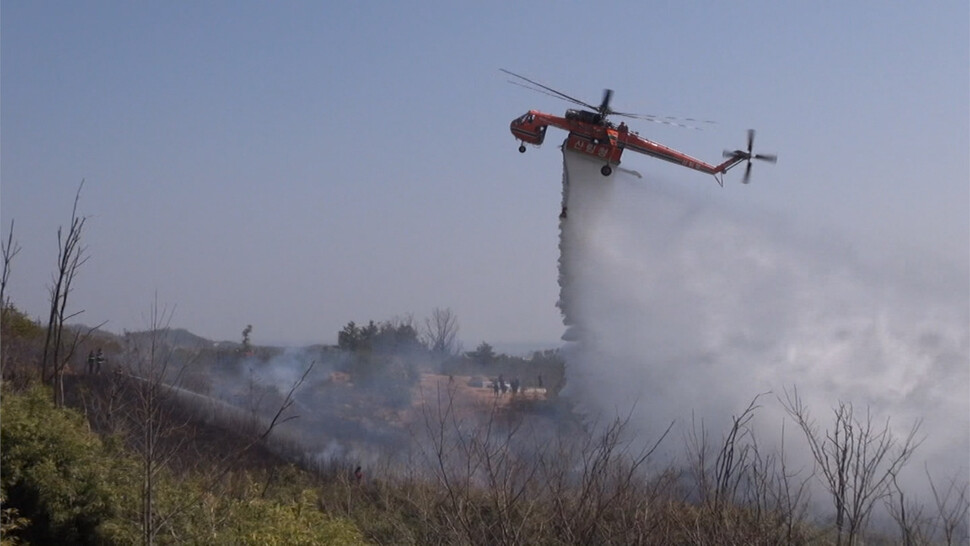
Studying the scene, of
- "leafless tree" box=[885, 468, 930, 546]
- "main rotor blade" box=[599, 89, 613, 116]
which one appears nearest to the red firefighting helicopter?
"main rotor blade" box=[599, 89, 613, 116]

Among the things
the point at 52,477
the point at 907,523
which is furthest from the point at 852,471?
the point at 52,477

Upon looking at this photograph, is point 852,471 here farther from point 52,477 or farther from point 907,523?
point 52,477

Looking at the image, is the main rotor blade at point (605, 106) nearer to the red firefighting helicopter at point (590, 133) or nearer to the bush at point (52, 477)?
the red firefighting helicopter at point (590, 133)

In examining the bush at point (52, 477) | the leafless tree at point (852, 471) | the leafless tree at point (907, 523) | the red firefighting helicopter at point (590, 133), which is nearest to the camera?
the leafless tree at point (907, 523)

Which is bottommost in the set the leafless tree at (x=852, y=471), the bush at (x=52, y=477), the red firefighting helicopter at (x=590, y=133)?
the bush at (x=52, y=477)

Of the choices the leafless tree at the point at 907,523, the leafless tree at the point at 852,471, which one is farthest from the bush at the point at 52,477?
the leafless tree at the point at 907,523

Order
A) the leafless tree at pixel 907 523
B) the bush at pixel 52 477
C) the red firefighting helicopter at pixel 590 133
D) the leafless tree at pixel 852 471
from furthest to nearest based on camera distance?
the red firefighting helicopter at pixel 590 133
the bush at pixel 52 477
the leafless tree at pixel 852 471
the leafless tree at pixel 907 523

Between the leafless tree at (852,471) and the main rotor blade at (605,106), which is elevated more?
the main rotor blade at (605,106)

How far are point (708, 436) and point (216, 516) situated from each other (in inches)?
855

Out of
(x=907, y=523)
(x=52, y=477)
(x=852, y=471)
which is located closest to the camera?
(x=907, y=523)

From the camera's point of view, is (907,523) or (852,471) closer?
(907,523)

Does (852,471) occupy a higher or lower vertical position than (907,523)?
higher

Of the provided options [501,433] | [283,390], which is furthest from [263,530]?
[283,390]

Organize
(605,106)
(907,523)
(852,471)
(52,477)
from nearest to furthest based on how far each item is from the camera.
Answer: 1. (907,523)
2. (852,471)
3. (52,477)
4. (605,106)
